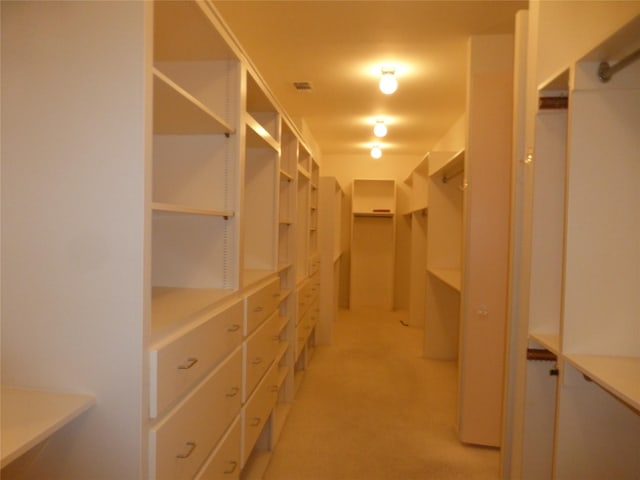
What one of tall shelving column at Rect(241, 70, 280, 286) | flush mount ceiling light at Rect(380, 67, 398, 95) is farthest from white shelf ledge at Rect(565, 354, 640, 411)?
flush mount ceiling light at Rect(380, 67, 398, 95)

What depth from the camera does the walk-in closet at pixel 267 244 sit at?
1062 millimetres

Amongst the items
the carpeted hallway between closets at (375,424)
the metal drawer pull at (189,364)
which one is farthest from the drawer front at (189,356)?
the carpeted hallway between closets at (375,424)

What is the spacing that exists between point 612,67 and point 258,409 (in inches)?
79.9

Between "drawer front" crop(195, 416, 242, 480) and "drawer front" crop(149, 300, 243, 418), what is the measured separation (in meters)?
0.33

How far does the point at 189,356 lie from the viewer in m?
1.30

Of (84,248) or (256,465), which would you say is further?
(256,465)

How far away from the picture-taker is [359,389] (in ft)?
11.3

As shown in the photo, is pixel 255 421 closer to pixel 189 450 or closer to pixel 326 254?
pixel 189 450

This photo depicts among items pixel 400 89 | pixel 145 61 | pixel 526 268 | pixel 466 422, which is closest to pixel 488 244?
pixel 526 268

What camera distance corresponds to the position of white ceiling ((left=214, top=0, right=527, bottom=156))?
239 centimetres

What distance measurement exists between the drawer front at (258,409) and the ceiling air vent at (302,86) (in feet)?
7.81

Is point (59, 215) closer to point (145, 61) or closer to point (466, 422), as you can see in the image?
point (145, 61)

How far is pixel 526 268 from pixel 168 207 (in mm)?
1441

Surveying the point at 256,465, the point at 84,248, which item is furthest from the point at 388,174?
the point at 84,248
